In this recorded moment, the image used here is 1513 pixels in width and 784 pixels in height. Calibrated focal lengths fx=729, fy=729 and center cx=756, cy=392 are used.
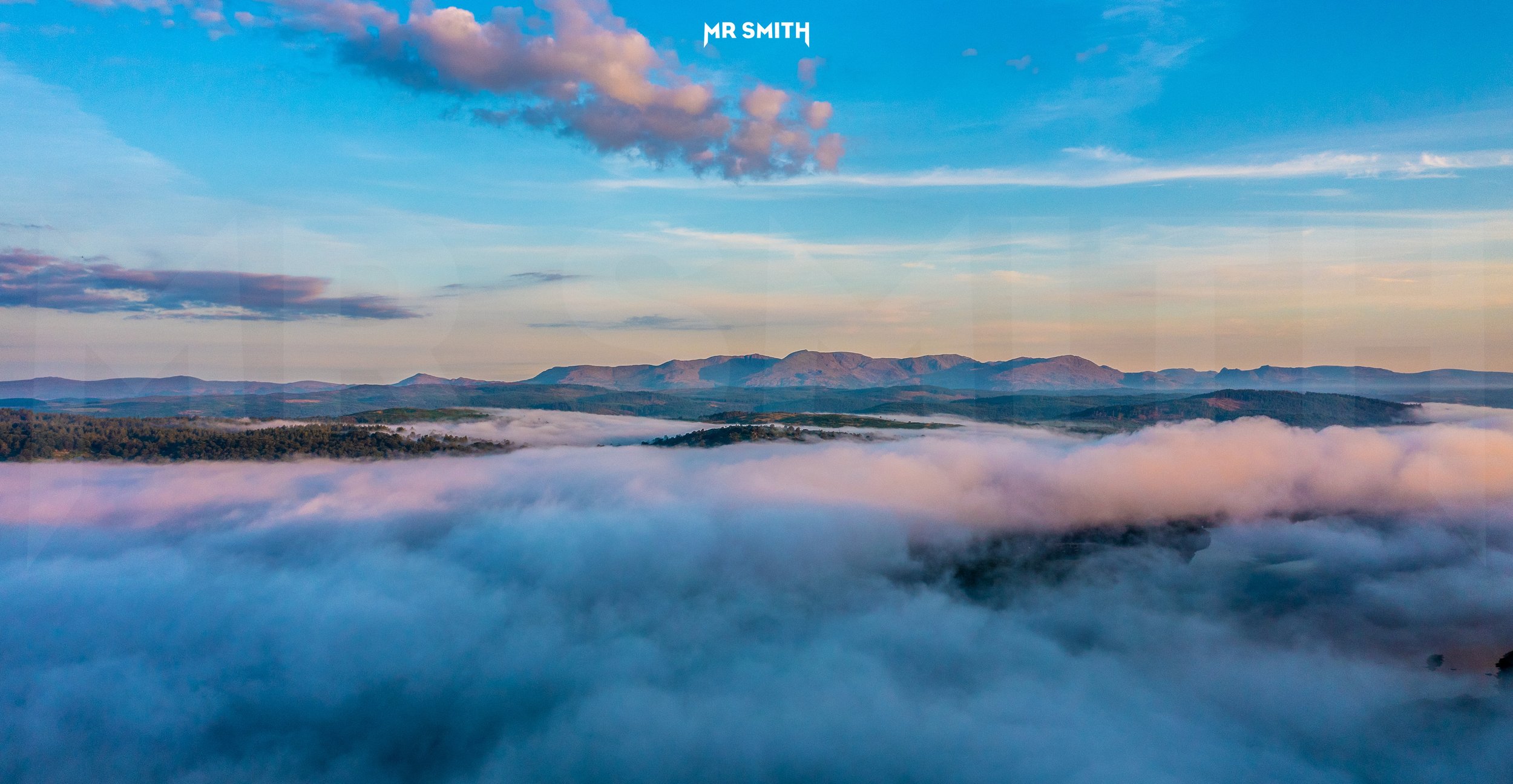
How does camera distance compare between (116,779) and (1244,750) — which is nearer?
(116,779)

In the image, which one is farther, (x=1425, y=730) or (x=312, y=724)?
(x=312, y=724)

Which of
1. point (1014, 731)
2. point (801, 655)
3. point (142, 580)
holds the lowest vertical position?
point (1014, 731)

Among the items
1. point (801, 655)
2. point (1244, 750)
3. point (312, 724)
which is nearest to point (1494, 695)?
point (1244, 750)

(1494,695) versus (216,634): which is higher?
(216,634)

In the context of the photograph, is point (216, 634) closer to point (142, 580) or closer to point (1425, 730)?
point (142, 580)

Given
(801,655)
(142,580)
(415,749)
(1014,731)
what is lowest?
(415,749)

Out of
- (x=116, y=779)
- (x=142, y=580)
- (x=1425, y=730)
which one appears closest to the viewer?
(x=116, y=779)

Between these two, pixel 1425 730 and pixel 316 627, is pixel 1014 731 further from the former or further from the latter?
pixel 316 627

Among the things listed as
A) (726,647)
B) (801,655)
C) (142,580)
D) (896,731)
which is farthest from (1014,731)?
(142,580)

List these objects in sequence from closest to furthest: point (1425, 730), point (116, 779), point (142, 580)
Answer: point (116, 779) < point (1425, 730) < point (142, 580)
